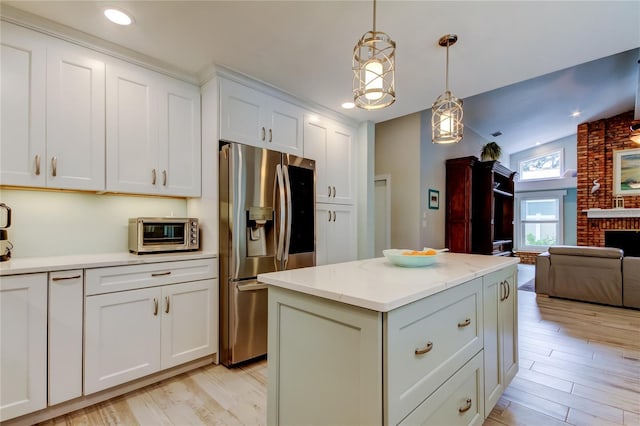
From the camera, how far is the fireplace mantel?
5988 mm

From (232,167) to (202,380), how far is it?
1.64 m

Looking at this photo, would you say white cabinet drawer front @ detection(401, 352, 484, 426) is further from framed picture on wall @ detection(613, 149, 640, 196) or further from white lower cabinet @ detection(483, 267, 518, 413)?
framed picture on wall @ detection(613, 149, 640, 196)

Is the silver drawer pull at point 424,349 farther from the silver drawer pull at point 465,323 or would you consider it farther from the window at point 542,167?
the window at point 542,167

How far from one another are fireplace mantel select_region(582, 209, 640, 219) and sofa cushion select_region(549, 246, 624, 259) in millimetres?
2973

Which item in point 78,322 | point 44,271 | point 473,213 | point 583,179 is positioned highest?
point 583,179

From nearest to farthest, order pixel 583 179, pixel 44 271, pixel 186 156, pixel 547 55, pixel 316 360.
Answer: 1. pixel 316 360
2. pixel 44 271
3. pixel 547 55
4. pixel 186 156
5. pixel 583 179

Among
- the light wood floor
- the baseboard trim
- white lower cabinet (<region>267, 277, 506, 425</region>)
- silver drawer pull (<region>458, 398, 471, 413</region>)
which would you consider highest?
white lower cabinet (<region>267, 277, 506, 425</region>)

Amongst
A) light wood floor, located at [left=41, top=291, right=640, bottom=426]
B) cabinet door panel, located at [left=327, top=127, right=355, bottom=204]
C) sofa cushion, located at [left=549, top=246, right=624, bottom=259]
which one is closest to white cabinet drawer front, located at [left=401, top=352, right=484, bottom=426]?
light wood floor, located at [left=41, top=291, right=640, bottom=426]

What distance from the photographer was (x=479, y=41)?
2188 mm

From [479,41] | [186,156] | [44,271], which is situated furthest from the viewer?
[186,156]

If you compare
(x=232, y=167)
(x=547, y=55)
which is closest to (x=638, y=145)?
(x=547, y=55)

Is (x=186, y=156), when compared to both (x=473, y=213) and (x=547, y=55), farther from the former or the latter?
(x=473, y=213)

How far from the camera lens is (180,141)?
2.57 m

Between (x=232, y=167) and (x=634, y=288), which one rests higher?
(x=232, y=167)
